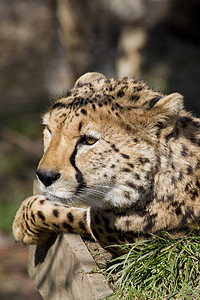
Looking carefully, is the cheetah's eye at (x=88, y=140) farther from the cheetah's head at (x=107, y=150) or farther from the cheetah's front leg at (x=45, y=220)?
the cheetah's front leg at (x=45, y=220)

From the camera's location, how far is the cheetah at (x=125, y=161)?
3396 mm

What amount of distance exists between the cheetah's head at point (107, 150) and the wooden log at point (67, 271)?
0.37m

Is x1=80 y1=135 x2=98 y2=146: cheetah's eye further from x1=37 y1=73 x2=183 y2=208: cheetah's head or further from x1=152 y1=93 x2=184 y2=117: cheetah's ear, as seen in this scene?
x1=152 y1=93 x2=184 y2=117: cheetah's ear

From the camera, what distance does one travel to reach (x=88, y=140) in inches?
135

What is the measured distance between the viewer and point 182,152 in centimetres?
352

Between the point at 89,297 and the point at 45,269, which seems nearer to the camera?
the point at 89,297

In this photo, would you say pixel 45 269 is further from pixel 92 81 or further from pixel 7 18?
pixel 7 18

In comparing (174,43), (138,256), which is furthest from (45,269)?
(174,43)

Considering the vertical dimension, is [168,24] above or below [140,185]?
above

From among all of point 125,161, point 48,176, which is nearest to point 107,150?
point 125,161

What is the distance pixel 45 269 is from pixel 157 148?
4.48 feet

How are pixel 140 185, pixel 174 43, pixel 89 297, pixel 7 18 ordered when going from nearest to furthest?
pixel 89 297, pixel 140 185, pixel 174 43, pixel 7 18

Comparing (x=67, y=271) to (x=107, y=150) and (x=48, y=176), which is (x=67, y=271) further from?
(x=107, y=150)

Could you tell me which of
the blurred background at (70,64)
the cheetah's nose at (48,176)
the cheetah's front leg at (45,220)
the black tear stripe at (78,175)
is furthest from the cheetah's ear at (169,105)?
the blurred background at (70,64)
